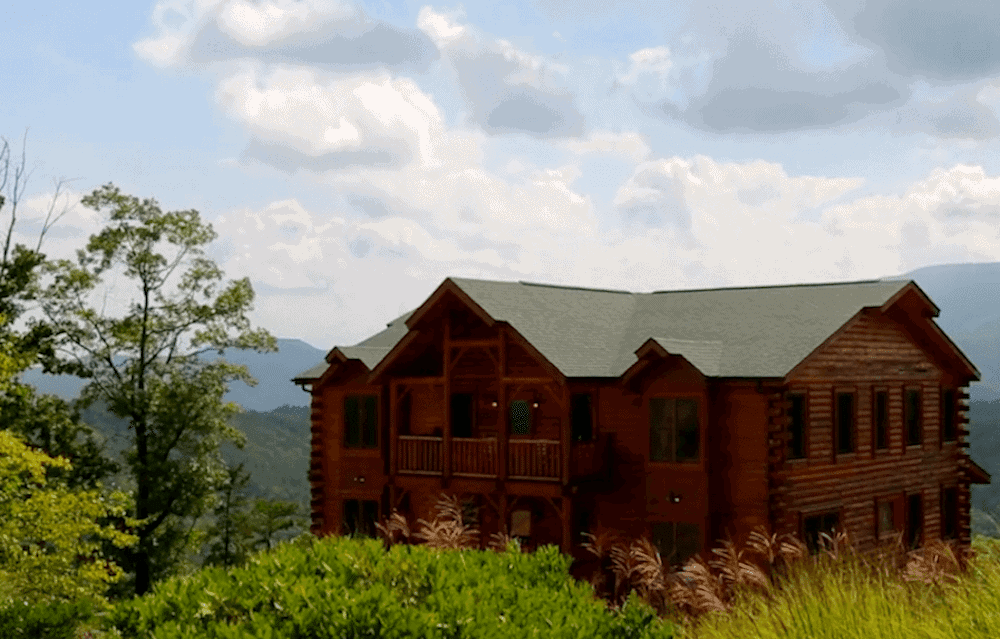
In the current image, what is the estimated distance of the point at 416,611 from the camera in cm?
829

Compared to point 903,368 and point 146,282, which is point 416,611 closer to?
point 903,368

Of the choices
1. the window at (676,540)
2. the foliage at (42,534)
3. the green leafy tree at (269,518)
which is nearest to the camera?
the foliage at (42,534)

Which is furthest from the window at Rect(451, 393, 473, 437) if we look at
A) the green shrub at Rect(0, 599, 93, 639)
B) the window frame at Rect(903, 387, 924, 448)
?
the green shrub at Rect(0, 599, 93, 639)

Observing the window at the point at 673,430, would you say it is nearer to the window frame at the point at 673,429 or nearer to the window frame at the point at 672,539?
the window frame at the point at 673,429

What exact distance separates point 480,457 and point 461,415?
2.89 metres

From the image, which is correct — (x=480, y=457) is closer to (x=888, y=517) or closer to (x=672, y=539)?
(x=672, y=539)

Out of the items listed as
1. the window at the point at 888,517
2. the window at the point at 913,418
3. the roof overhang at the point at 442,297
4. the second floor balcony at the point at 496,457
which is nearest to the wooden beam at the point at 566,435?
the second floor balcony at the point at 496,457

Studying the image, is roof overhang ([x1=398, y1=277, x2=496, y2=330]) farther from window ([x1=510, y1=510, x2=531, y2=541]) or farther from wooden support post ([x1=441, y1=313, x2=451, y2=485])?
window ([x1=510, y1=510, x2=531, y2=541])

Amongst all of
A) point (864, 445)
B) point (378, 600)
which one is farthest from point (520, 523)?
point (378, 600)

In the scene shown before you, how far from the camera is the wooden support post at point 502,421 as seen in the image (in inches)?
1042

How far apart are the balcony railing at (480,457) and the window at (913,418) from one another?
11.3 m

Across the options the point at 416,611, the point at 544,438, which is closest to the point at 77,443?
the point at 544,438

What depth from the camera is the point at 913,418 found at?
31.3 m

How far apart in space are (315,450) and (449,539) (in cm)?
1329
